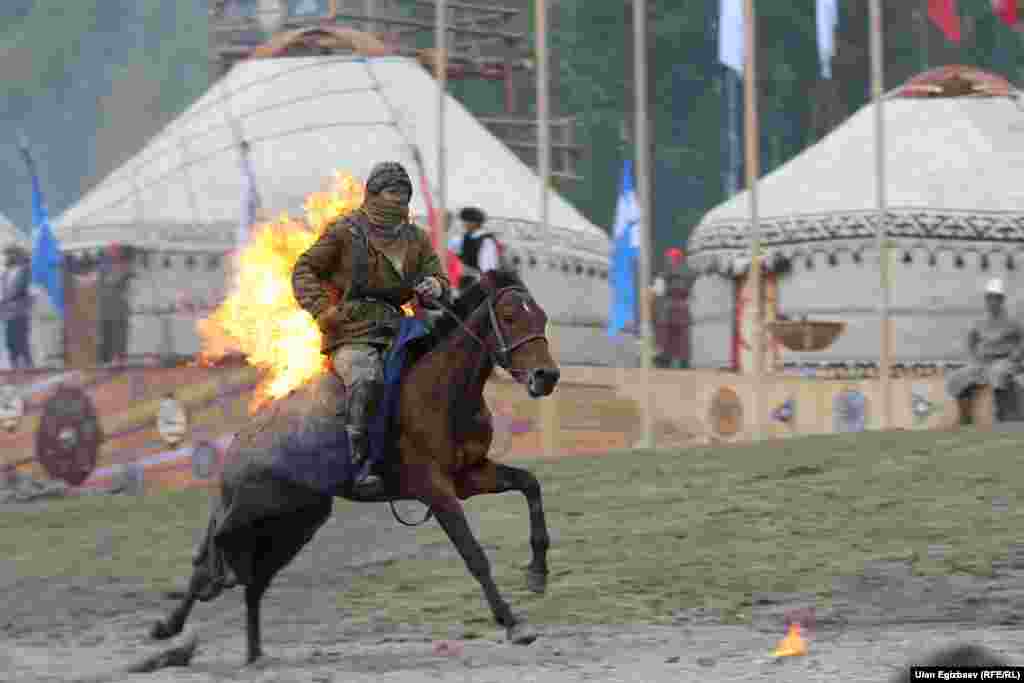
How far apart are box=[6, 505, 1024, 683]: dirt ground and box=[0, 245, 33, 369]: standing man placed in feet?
43.0

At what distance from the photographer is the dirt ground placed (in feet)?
35.5

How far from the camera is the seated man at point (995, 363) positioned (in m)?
23.2

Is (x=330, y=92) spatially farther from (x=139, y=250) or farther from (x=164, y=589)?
(x=164, y=589)

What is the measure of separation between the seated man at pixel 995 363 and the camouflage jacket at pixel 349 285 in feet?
40.2

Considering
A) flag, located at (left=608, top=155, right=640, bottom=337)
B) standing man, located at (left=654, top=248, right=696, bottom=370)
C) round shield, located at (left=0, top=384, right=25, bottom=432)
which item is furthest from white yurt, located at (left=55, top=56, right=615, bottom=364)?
round shield, located at (left=0, top=384, right=25, bottom=432)

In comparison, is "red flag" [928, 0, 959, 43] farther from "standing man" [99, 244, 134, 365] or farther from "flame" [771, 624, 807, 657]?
"flame" [771, 624, 807, 657]

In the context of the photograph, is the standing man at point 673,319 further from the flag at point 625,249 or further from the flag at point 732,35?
the flag at point 732,35

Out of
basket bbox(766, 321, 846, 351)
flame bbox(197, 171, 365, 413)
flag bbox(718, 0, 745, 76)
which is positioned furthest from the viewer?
basket bbox(766, 321, 846, 351)

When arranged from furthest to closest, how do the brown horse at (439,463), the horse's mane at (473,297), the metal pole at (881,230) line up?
the metal pole at (881,230) → the horse's mane at (473,297) → the brown horse at (439,463)

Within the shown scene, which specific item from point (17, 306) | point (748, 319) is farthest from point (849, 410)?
point (17, 306)

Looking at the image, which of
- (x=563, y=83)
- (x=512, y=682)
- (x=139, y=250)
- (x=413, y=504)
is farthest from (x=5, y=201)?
(x=512, y=682)

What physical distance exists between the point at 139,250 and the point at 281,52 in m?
4.94

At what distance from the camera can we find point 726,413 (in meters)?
25.4

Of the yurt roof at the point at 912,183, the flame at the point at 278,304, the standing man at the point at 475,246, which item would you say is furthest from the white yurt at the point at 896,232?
the flame at the point at 278,304
